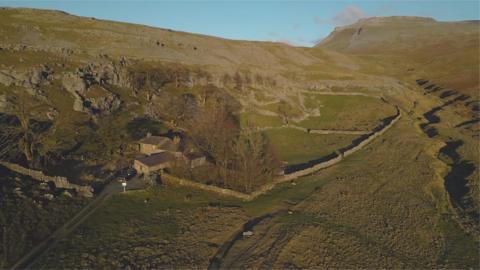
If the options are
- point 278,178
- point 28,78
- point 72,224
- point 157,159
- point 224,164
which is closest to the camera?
point 72,224

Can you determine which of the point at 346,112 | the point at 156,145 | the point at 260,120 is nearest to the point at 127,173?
the point at 156,145

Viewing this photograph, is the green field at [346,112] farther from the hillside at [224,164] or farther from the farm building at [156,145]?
the farm building at [156,145]

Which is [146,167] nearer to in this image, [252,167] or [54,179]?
[54,179]

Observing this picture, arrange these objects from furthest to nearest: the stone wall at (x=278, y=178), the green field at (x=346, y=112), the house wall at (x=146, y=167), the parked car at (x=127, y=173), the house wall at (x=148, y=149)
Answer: the green field at (x=346, y=112), the house wall at (x=148, y=149), the house wall at (x=146, y=167), the parked car at (x=127, y=173), the stone wall at (x=278, y=178)

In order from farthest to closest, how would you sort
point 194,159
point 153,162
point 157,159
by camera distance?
point 194,159 → point 157,159 → point 153,162

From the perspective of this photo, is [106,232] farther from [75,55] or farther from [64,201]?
[75,55]

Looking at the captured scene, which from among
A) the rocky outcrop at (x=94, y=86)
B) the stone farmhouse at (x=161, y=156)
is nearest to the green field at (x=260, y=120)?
the stone farmhouse at (x=161, y=156)

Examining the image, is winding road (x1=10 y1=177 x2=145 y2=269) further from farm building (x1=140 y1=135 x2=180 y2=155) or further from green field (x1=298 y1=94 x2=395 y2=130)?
green field (x1=298 y1=94 x2=395 y2=130)
